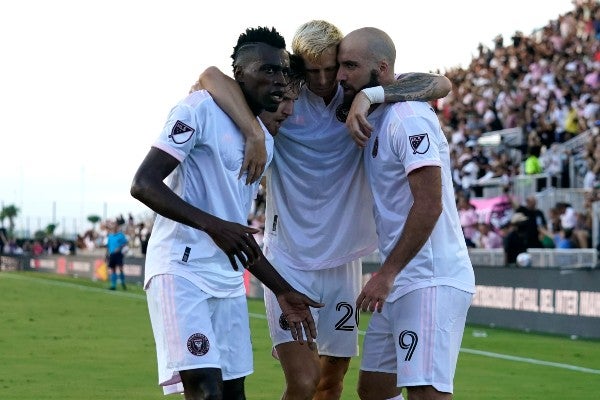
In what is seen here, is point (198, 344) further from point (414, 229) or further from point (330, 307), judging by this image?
point (330, 307)

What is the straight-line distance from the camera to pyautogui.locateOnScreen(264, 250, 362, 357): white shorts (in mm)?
7469

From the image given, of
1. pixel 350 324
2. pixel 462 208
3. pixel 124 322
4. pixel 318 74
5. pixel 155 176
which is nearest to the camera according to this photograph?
pixel 155 176

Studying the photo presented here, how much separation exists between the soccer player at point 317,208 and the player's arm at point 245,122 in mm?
797

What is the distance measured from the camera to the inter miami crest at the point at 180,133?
599cm

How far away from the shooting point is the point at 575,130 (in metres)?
27.8

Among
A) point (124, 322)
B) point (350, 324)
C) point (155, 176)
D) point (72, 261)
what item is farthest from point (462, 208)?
point (72, 261)

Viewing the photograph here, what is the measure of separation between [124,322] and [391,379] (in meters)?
14.8

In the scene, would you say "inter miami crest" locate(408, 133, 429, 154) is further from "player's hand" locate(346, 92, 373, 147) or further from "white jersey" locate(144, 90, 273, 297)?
"white jersey" locate(144, 90, 273, 297)

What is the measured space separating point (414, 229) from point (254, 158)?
2.80 feet

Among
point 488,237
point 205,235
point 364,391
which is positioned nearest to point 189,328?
point 205,235

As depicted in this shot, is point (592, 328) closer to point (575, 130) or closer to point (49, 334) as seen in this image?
point (49, 334)

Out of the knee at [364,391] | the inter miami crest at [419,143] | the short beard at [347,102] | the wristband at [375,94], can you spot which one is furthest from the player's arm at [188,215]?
the knee at [364,391]

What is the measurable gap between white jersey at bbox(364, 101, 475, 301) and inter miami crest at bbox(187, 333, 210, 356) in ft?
3.77

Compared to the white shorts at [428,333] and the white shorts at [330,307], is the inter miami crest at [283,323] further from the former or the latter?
the white shorts at [428,333]
